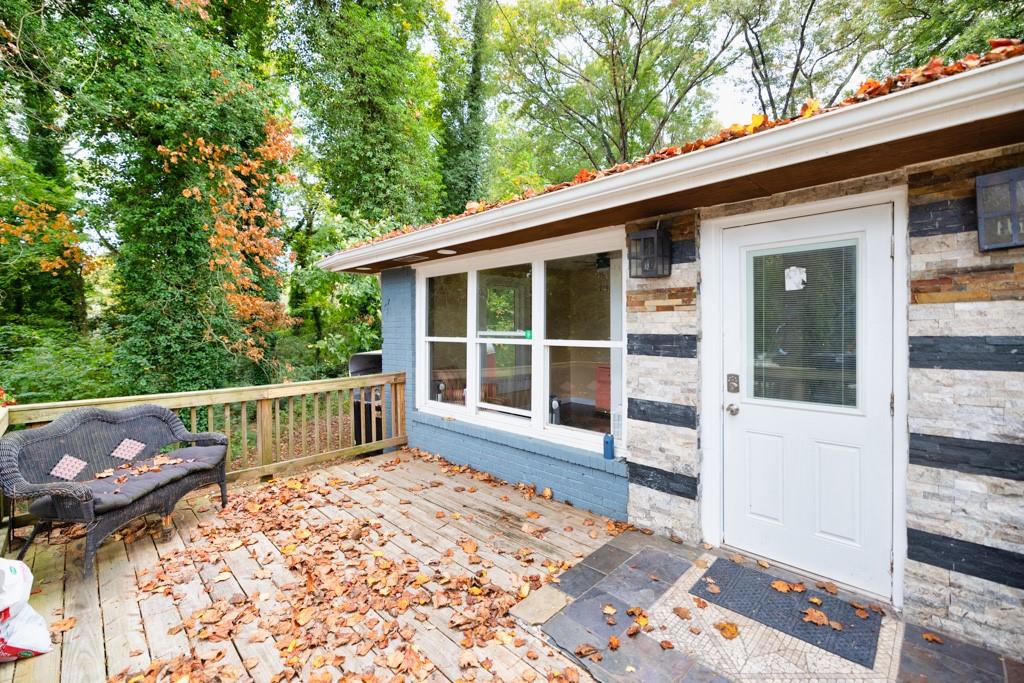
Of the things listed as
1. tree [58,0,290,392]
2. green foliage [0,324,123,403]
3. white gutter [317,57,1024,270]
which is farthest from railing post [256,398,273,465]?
green foliage [0,324,123,403]

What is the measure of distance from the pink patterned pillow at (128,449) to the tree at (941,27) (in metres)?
12.8

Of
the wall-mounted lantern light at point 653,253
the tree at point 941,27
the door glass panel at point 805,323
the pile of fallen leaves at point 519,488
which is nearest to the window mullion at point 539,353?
the pile of fallen leaves at point 519,488

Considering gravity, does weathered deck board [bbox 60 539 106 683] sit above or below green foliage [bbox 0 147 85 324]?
below

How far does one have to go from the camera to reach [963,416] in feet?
6.53

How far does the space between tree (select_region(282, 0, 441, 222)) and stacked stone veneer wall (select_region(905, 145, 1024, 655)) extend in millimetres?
9215

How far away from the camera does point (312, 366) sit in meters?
10.2

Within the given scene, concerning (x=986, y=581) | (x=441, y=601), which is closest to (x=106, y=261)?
(x=441, y=601)

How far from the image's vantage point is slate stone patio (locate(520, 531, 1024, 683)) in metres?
1.84

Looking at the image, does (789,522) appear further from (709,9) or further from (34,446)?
(709,9)

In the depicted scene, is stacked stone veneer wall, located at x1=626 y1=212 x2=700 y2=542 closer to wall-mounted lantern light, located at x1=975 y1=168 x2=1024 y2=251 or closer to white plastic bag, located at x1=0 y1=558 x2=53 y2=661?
wall-mounted lantern light, located at x1=975 y1=168 x2=1024 y2=251

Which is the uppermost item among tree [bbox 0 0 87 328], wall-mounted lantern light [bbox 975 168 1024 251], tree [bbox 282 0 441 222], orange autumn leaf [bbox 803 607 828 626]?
tree [bbox 282 0 441 222]

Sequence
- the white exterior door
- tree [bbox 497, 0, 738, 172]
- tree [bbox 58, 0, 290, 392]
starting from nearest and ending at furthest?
the white exterior door
tree [bbox 58, 0, 290, 392]
tree [bbox 497, 0, 738, 172]

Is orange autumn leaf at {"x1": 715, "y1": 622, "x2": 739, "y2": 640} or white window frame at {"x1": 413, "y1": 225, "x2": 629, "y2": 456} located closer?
orange autumn leaf at {"x1": 715, "y1": 622, "x2": 739, "y2": 640}

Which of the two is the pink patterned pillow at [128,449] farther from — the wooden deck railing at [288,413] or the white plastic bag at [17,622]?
the white plastic bag at [17,622]
